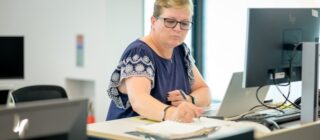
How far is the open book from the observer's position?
5.77 ft

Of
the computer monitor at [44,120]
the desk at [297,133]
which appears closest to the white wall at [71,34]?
the desk at [297,133]

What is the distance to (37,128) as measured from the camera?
1076 mm

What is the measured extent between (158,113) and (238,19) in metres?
2.91

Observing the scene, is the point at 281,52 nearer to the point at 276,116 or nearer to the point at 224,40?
the point at 276,116

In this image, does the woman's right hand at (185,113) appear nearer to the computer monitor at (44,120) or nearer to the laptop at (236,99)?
the laptop at (236,99)

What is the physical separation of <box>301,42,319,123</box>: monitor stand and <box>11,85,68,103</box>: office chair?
1.60 m

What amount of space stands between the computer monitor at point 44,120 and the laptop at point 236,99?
1191 millimetres

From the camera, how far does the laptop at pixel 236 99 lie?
2.27m

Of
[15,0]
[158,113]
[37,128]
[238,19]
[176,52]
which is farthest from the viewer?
[15,0]

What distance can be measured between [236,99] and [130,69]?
1.66ft

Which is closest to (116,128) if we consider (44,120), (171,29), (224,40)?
(171,29)

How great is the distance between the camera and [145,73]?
2.18 m

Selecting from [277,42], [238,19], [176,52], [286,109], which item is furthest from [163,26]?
[238,19]

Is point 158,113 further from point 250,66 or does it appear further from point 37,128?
point 37,128
